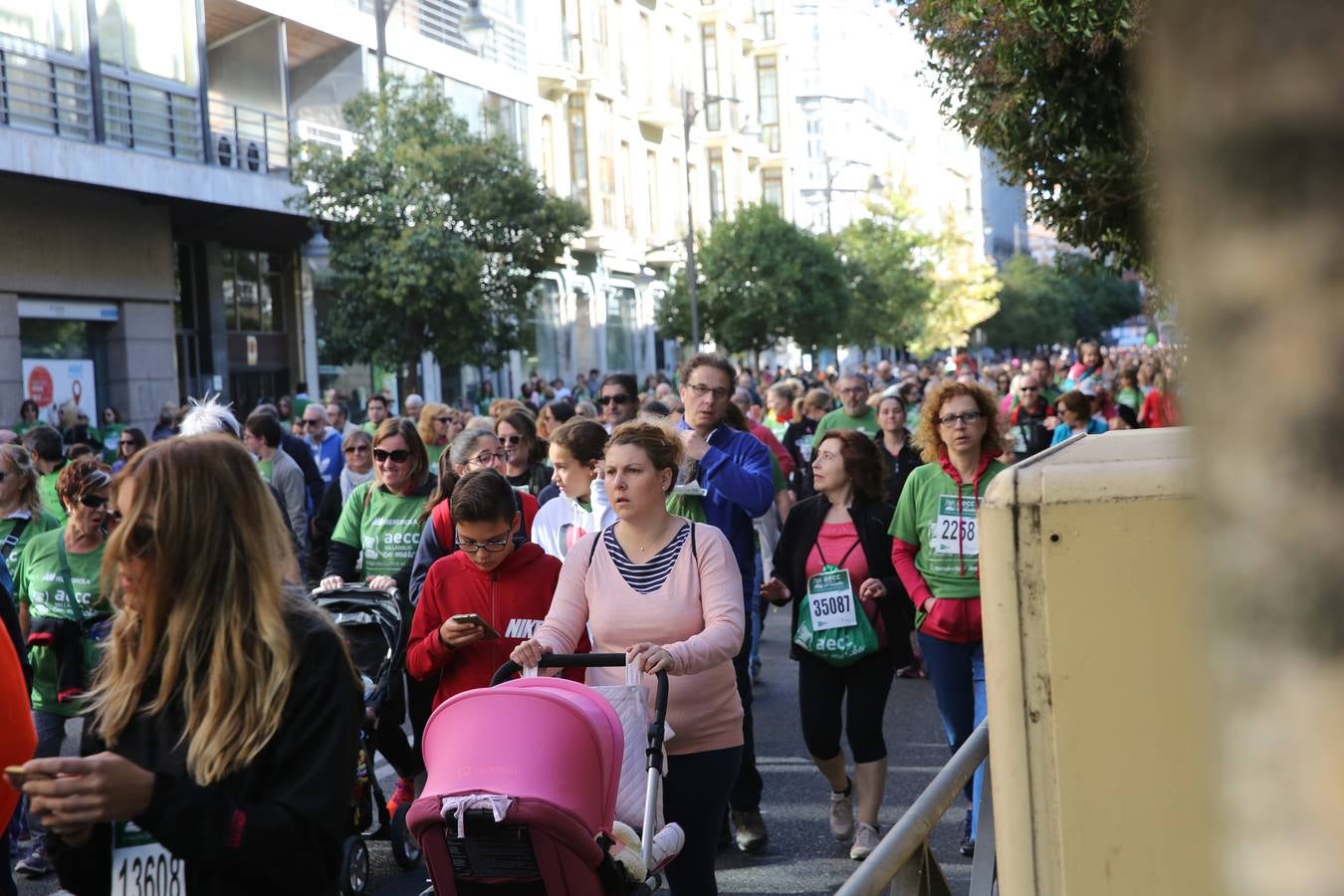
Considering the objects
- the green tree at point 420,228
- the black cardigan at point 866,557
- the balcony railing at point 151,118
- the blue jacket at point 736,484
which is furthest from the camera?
the green tree at point 420,228

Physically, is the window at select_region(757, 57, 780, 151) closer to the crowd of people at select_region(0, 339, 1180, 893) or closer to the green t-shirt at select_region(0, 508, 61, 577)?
the crowd of people at select_region(0, 339, 1180, 893)

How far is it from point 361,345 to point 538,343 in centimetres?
1498

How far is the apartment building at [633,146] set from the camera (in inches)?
1753

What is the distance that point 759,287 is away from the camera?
1925 inches

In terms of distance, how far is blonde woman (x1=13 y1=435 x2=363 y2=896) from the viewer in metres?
2.70

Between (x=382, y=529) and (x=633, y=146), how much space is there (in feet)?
139

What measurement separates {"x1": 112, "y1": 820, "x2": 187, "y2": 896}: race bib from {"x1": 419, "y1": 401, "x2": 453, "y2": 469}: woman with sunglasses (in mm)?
9333

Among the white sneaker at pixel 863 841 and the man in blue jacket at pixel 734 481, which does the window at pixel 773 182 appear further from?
the white sneaker at pixel 863 841

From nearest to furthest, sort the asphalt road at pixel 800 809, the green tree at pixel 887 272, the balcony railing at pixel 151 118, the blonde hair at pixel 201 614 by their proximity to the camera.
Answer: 1. the blonde hair at pixel 201 614
2. the asphalt road at pixel 800 809
3. the balcony railing at pixel 151 118
4. the green tree at pixel 887 272

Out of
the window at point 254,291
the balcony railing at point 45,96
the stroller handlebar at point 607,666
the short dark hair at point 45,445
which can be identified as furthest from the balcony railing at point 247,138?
the stroller handlebar at point 607,666

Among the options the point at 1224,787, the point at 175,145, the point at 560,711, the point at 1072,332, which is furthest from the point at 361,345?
the point at 1072,332

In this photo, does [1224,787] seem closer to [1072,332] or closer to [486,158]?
[486,158]

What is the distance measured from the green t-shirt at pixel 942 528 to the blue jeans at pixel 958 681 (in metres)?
0.22

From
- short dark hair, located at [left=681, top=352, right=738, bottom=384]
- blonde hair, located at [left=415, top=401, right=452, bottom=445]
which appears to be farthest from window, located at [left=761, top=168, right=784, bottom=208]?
short dark hair, located at [left=681, top=352, right=738, bottom=384]
